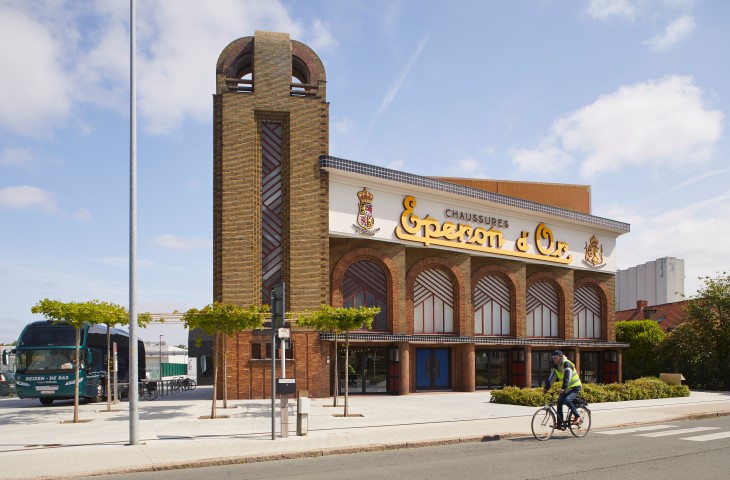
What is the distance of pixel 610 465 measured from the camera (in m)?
12.8

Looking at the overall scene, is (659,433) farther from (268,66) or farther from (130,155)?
(268,66)

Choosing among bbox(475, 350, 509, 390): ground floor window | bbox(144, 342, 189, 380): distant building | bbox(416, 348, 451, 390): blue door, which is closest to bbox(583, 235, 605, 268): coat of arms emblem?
bbox(475, 350, 509, 390): ground floor window

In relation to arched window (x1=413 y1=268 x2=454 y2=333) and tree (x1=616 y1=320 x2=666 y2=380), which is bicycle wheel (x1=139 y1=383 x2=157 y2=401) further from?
tree (x1=616 y1=320 x2=666 y2=380)

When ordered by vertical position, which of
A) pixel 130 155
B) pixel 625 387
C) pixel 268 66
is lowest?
pixel 625 387

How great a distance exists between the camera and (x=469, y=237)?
3503cm

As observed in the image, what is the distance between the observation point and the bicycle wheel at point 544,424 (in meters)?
16.3

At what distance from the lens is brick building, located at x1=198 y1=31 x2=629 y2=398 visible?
95.8 ft

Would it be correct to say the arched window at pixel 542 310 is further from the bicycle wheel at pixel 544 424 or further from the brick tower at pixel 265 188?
the bicycle wheel at pixel 544 424

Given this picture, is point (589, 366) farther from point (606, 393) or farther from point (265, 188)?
point (265, 188)

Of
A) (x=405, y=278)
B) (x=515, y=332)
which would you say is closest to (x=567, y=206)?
(x=515, y=332)

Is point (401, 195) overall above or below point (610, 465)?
above

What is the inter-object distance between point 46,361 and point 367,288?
1386 centimetres

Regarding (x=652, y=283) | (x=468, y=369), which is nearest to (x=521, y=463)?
(x=468, y=369)

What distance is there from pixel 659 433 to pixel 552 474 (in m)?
7.58
